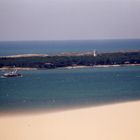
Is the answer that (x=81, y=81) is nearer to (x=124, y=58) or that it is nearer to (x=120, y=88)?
(x=120, y=88)

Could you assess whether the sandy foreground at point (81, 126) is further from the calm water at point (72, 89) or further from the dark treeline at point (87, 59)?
the calm water at point (72, 89)

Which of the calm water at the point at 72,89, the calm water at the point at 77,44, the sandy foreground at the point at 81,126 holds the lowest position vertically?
the calm water at the point at 72,89

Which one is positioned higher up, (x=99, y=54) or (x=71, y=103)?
(x=99, y=54)

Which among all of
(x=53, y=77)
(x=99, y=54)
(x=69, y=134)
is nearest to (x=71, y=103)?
(x=99, y=54)

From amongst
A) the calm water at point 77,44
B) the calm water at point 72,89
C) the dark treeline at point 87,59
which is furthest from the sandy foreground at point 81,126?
the calm water at point 72,89

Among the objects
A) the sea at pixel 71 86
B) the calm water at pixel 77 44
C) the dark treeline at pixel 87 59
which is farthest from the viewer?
the sea at pixel 71 86

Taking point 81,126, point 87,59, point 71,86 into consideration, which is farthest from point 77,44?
point 81,126

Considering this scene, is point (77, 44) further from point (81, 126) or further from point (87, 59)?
point (81, 126)
